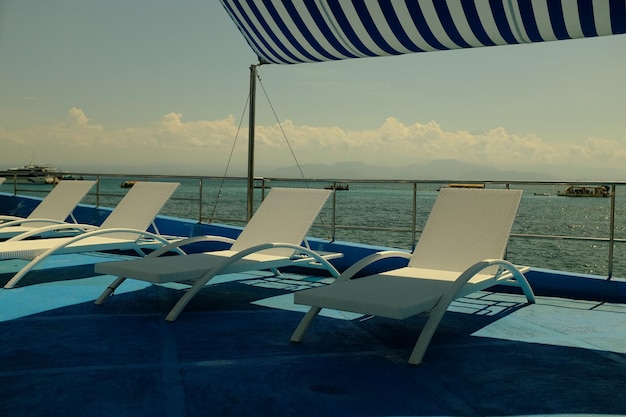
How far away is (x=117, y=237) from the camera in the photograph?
5480mm

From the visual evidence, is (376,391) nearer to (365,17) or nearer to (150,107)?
(365,17)

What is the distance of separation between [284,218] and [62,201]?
10.7ft

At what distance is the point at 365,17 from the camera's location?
438cm

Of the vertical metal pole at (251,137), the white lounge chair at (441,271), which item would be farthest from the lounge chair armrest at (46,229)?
the white lounge chair at (441,271)

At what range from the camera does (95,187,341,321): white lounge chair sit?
150 inches

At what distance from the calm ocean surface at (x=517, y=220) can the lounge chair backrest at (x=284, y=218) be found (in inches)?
49.3

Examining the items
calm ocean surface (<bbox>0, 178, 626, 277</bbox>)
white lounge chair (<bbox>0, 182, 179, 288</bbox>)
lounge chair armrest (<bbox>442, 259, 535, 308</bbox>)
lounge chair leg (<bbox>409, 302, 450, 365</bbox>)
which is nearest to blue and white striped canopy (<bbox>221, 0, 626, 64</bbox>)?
calm ocean surface (<bbox>0, 178, 626, 277</bbox>)

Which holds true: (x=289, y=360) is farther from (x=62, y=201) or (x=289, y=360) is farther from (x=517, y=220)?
(x=517, y=220)

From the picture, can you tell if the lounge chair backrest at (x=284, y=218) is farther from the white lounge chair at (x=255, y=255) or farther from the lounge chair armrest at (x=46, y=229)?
the lounge chair armrest at (x=46, y=229)

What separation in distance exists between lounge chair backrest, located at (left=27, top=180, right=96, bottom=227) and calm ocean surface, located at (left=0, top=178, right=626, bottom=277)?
5.93ft

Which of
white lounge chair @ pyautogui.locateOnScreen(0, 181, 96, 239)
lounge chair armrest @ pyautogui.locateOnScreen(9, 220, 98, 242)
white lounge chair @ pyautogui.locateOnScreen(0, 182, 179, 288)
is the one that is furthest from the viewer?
white lounge chair @ pyautogui.locateOnScreen(0, 181, 96, 239)

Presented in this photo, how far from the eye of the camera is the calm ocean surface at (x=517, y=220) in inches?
1030

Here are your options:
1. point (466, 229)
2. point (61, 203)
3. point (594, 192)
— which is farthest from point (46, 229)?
A: point (594, 192)

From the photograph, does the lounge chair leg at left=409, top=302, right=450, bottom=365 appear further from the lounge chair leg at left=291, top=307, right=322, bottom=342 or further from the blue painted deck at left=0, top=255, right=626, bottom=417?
the lounge chair leg at left=291, top=307, right=322, bottom=342
